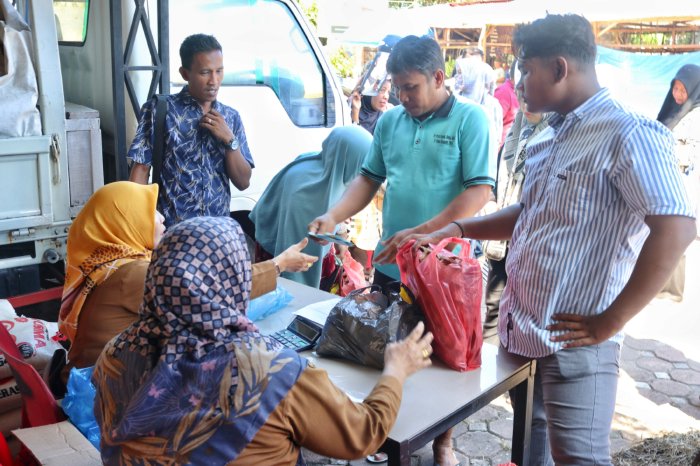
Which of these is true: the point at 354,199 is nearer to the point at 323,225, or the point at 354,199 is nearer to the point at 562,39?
the point at 323,225

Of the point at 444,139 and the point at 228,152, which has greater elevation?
the point at 444,139

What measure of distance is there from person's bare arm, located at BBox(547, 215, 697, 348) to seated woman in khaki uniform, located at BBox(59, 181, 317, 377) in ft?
4.45

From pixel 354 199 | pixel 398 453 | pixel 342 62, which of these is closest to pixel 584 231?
pixel 398 453

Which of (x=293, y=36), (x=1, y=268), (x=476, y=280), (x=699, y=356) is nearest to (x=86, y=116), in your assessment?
(x=1, y=268)

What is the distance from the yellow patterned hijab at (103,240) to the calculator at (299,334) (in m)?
0.53

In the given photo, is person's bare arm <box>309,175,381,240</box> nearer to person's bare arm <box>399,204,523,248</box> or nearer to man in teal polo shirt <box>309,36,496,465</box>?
man in teal polo shirt <box>309,36,496,465</box>

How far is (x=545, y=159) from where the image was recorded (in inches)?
77.4

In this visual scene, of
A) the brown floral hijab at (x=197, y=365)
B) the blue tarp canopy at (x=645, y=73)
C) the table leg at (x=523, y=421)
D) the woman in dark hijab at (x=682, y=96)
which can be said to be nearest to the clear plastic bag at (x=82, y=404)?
the brown floral hijab at (x=197, y=365)

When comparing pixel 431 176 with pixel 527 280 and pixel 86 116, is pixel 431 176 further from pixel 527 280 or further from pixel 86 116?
pixel 86 116

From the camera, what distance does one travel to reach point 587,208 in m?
1.81

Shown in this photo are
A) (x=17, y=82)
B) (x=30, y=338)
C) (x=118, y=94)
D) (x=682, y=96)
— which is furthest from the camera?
(x=682, y=96)

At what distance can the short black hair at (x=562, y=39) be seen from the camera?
5.97ft

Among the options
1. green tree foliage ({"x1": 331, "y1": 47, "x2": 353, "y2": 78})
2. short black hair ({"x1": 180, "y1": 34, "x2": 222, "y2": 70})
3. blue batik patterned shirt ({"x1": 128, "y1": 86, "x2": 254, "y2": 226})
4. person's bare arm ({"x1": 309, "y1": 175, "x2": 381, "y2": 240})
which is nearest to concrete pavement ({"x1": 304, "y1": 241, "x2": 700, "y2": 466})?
person's bare arm ({"x1": 309, "y1": 175, "x2": 381, "y2": 240})

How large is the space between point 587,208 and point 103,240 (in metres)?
1.49
